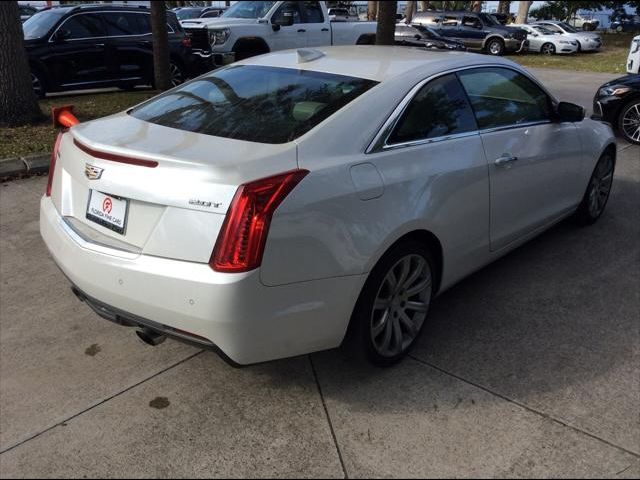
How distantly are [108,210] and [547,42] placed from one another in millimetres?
26864

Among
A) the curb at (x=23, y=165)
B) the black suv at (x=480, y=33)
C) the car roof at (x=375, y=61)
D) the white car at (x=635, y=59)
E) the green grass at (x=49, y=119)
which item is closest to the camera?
the car roof at (x=375, y=61)

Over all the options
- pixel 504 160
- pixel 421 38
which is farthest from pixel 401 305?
pixel 421 38

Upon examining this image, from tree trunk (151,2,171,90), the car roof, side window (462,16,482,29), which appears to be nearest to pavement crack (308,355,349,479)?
the car roof

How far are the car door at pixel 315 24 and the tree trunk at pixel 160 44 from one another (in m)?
4.64

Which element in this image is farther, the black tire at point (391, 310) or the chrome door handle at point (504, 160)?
the chrome door handle at point (504, 160)

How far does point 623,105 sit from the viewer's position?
8.70m

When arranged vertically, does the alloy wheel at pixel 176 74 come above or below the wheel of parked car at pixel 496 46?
above

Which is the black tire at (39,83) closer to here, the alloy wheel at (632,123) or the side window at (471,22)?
the alloy wheel at (632,123)

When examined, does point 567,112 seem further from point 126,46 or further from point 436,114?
A: point 126,46

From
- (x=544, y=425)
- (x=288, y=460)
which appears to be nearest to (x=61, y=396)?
(x=288, y=460)

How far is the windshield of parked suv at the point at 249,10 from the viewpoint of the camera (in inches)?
550

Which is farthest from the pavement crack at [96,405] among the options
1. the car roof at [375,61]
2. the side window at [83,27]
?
the side window at [83,27]

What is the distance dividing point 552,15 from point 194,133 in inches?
1799

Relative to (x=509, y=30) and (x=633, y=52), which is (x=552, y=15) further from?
(x=633, y=52)
